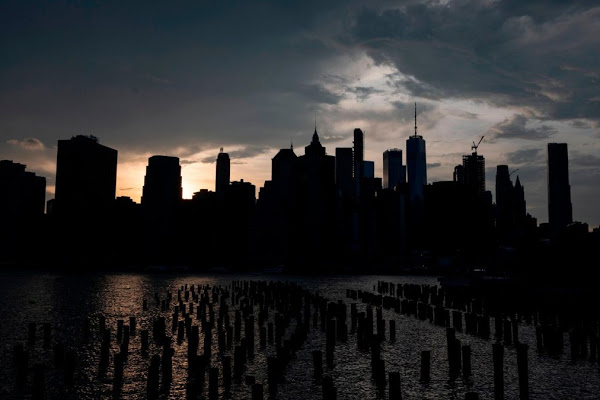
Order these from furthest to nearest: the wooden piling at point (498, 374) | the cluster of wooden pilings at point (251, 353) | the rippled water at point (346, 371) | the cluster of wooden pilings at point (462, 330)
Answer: the rippled water at point (346, 371)
the cluster of wooden pilings at point (251, 353)
the cluster of wooden pilings at point (462, 330)
the wooden piling at point (498, 374)

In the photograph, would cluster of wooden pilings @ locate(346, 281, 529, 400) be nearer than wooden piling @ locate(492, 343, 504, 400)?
No

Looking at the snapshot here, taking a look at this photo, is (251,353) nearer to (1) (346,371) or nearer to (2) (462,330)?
(1) (346,371)

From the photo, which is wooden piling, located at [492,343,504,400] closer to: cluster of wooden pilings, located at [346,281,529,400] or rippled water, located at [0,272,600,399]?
cluster of wooden pilings, located at [346,281,529,400]

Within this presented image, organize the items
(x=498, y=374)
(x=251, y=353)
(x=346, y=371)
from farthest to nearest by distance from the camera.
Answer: (x=251, y=353) < (x=346, y=371) < (x=498, y=374)

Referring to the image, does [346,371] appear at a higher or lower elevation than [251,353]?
lower

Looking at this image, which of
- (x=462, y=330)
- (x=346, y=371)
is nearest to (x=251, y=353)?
(x=346, y=371)

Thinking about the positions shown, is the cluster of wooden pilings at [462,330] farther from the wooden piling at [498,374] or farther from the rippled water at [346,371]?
the rippled water at [346,371]

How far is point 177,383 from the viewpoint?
96.1 ft

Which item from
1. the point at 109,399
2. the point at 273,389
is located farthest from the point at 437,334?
the point at 109,399

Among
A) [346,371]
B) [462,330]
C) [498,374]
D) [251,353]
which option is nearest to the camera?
[498,374]

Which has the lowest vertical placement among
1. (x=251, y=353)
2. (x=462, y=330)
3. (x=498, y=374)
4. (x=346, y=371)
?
(x=346, y=371)

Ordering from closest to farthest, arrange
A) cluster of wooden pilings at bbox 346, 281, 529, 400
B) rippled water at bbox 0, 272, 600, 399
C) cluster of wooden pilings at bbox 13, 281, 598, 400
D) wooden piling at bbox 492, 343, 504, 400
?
wooden piling at bbox 492, 343, 504, 400
cluster of wooden pilings at bbox 346, 281, 529, 400
cluster of wooden pilings at bbox 13, 281, 598, 400
rippled water at bbox 0, 272, 600, 399

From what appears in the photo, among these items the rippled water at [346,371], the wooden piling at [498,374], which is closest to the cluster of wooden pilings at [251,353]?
the wooden piling at [498,374]

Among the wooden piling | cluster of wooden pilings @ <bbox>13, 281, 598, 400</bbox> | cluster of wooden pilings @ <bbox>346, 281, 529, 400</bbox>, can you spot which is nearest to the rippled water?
cluster of wooden pilings @ <bbox>13, 281, 598, 400</bbox>
